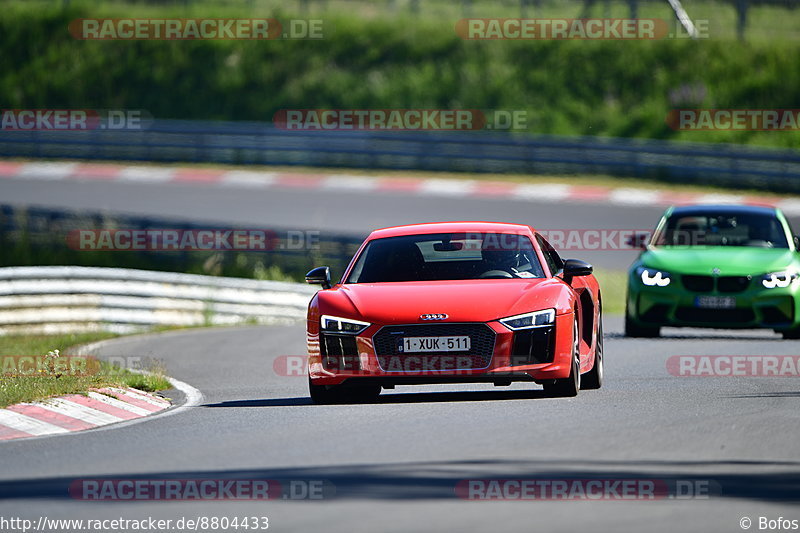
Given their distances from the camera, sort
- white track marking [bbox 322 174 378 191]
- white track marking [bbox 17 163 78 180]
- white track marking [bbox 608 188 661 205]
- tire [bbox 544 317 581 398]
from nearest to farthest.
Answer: tire [bbox 544 317 581 398] < white track marking [bbox 608 188 661 205] < white track marking [bbox 322 174 378 191] < white track marking [bbox 17 163 78 180]

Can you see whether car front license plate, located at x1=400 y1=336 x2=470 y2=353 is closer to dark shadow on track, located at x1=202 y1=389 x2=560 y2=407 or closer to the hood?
the hood

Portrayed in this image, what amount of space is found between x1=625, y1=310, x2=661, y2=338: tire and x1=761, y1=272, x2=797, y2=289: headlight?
143cm

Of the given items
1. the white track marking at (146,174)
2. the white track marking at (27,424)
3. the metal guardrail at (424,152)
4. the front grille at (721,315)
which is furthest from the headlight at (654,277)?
the white track marking at (146,174)

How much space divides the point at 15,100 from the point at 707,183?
2204 centimetres

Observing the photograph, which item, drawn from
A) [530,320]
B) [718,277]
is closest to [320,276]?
[530,320]

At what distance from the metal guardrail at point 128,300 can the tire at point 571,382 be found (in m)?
10.9

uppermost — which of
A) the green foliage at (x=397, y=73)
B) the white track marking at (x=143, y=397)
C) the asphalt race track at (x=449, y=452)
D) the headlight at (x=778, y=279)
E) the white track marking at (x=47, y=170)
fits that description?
the green foliage at (x=397, y=73)

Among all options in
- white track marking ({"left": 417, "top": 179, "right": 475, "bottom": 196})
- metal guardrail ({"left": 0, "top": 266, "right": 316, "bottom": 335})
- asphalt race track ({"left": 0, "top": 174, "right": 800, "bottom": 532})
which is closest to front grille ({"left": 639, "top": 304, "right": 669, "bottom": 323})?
asphalt race track ({"left": 0, "top": 174, "right": 800, "bottom": 532})

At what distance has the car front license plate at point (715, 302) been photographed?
15.9 m

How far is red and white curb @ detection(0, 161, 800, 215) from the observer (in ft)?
105

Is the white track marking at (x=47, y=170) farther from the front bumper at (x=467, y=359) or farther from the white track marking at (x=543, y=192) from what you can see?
the front bumper at (x=467, y=359)

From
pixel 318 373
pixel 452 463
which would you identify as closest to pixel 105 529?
pixel 452 463

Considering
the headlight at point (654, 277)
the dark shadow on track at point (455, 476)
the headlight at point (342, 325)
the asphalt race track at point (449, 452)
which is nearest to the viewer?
the asphalt race track at point (449, 452)

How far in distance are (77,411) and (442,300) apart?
2.87m
